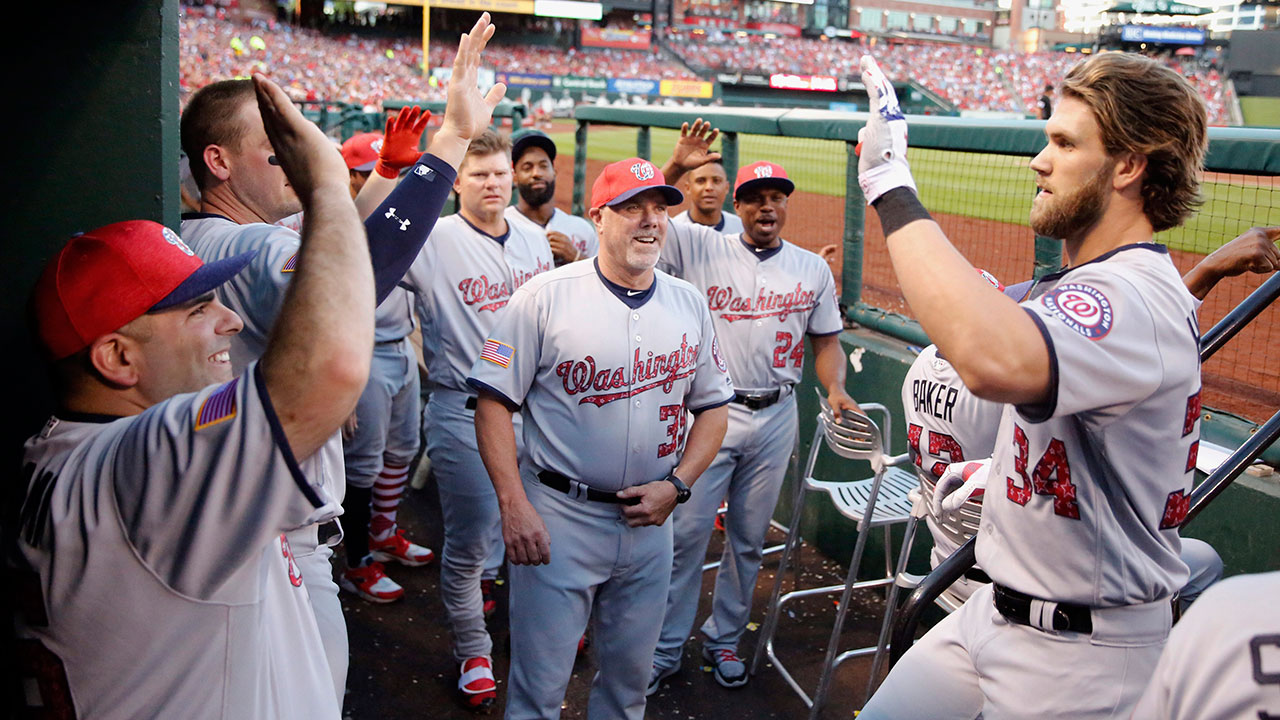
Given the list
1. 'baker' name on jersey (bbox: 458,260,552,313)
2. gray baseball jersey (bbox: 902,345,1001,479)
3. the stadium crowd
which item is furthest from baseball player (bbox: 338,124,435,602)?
the stadium crowd

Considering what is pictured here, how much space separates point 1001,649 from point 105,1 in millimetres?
2276

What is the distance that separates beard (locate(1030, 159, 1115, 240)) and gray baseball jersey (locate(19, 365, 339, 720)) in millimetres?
1441

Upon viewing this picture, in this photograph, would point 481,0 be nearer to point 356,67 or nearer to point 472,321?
point 356,67

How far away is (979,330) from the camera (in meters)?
1.50

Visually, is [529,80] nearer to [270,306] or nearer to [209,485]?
[270,306]

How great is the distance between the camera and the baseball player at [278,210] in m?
2.03

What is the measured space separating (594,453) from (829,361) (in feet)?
5.98

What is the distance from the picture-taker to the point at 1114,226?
1.81m

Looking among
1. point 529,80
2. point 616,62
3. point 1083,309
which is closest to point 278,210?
point 1083,309

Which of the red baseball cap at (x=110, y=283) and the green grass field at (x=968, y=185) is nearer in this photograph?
the red baseball cap at (x=110, y=283)

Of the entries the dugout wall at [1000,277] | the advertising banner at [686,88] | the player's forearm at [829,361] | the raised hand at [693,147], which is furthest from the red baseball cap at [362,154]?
the advertising banner at [686,88]

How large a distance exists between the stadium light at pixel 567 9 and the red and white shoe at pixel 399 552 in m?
48.0

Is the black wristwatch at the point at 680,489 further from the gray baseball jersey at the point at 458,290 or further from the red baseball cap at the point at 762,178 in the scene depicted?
the red baseball cap at the point at 762,178

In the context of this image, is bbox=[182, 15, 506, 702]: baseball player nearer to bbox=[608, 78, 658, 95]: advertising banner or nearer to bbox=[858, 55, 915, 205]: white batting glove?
bbox=[858, 55, 915, 205]: white batting glove
